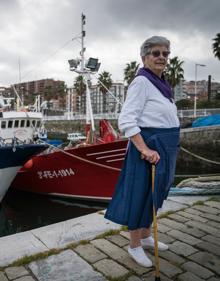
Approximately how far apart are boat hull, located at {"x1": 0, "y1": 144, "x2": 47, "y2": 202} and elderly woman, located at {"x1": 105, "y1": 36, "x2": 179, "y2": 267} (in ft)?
23.8

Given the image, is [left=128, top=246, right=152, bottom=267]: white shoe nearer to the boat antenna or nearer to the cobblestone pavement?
the cobblestone pavement

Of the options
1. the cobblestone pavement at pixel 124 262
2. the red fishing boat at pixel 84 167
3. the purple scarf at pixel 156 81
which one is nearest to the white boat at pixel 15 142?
the red fishing boat at pixel 84 167

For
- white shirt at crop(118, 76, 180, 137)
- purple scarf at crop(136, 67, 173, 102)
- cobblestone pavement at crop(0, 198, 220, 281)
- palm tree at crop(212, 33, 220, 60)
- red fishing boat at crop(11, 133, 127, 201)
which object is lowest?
red fishing boat at crop(11, 133, 127, 201)

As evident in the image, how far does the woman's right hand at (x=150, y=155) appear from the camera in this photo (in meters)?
2.47

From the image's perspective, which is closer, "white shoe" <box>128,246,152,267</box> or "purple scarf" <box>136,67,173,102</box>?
"purple scarf" <box>136,67,173,102</box>

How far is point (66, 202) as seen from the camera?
39.5 ft

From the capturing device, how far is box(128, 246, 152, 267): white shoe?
2.74 metres

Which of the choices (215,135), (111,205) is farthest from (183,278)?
(215,135)

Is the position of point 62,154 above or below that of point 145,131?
below

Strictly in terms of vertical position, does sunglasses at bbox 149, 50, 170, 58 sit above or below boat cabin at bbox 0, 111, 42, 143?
above

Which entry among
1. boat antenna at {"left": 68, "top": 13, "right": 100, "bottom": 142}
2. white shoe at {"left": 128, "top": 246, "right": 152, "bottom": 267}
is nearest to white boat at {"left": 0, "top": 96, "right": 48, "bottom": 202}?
boat antenna at {"left": 68, "top": 13, "right": 100, "bottom": 142}

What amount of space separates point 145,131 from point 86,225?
5.52 ft

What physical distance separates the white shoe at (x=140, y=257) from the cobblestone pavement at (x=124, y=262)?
45mm

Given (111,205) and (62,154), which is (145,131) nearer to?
(111,205)
